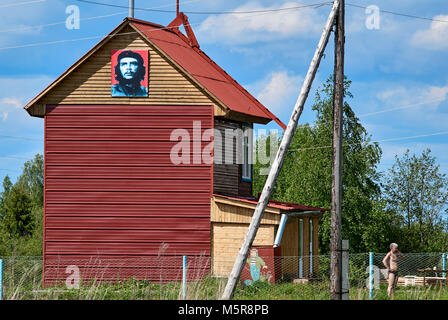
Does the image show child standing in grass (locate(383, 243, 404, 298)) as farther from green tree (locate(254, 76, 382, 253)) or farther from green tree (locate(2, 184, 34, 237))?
green tree (locate(2, 184, 34, 237))

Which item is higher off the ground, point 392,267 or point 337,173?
point 337,173

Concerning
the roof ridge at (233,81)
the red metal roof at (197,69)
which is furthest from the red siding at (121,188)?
the roof ridge at (233,81)

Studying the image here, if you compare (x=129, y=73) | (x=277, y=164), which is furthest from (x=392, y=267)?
(x=129, y=73)

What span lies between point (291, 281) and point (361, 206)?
1383 centimetres

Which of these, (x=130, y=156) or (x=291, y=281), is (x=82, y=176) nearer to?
(x=130, y=156)

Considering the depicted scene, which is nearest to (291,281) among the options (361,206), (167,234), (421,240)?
(167,234)

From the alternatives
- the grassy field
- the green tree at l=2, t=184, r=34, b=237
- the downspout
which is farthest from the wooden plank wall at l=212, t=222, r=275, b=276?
the green tree at l=2, t=184, r=34, b=237

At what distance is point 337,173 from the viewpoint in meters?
18.0

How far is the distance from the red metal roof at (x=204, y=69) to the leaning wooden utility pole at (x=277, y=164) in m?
7.85

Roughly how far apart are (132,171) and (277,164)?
9619mm

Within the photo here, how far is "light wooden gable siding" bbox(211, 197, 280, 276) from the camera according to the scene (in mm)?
25172

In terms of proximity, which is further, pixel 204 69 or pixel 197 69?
pixel 204 69

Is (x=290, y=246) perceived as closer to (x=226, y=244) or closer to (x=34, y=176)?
(x=226, y=244)
